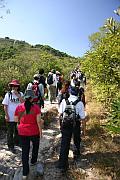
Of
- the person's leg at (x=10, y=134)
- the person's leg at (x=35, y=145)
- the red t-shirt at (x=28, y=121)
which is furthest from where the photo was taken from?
the person's leg at (x=10, y=134)

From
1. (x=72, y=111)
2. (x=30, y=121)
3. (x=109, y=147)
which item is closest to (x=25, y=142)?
(x=30, y=121)

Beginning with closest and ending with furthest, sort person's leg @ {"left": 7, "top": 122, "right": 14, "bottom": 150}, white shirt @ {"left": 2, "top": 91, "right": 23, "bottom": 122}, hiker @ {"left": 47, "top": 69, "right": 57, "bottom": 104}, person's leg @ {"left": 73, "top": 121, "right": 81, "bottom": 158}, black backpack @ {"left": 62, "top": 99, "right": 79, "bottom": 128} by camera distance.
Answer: black backpack @ {"left": 62, "top": 99, "right": 79, "bottom": 128}, person's leg @ {"left": 73, "top": 121, "right": 81, "bottom": 158}, white shirt @ {"left": 2, "top": 91, "right": 23, "bottom": 122}, person's leg @ {"left": 7, "top": 122, "right": 14, "bottom": 150}, hiker @ {"left": 47, "top": 69, "right": 57, "bottom": 104}

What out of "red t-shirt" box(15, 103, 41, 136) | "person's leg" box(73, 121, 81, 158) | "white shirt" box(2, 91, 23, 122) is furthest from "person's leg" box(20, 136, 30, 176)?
"white shirt" box(2, 91, 23, 122)

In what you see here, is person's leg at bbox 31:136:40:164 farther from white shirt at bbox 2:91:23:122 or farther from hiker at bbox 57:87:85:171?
white shirt at bbox 2:91:23:122

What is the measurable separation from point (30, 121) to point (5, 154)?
2391mm

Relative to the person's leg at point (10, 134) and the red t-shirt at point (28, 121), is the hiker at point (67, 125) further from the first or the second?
the person's leg at point (10, 134)

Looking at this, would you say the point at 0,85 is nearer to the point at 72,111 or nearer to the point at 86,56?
the point at 86,56

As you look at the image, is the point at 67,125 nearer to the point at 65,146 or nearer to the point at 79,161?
the point at 65,146

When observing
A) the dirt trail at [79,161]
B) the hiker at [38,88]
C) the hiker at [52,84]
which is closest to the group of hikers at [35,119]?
the dirt trail at [79,161]

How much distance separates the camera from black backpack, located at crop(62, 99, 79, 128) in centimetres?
788

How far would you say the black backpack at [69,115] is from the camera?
788 centimetres

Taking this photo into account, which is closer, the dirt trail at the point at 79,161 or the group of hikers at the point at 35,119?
the group of hikers at the point at 35,119

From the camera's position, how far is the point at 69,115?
7.92 metres

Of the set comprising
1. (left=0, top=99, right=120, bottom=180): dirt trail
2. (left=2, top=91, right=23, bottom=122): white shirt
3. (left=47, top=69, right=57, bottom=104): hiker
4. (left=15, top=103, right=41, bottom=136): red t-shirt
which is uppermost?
(left=47, top=69, right=57, bottom=104): hiker
